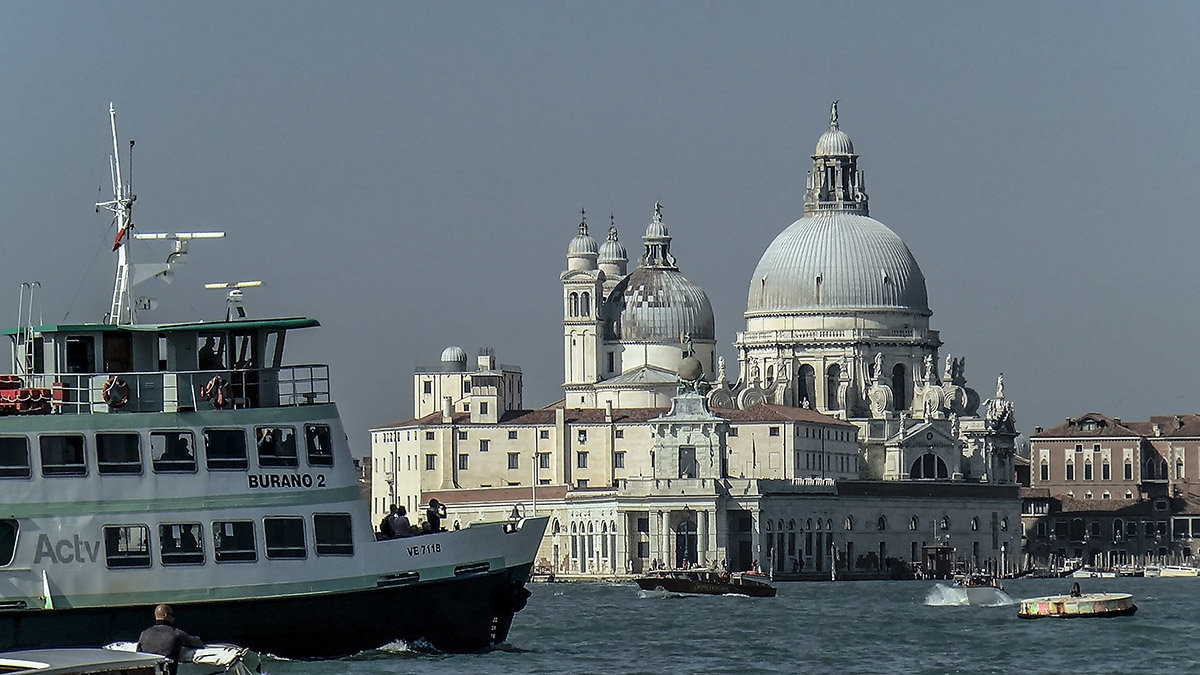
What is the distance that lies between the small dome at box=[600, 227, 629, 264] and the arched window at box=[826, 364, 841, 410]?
17856 mm

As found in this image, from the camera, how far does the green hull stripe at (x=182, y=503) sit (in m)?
43.0

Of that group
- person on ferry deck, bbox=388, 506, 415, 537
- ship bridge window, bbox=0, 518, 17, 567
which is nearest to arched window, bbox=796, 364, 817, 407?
person on ferry deck, bbox=388, 506, 415, 537

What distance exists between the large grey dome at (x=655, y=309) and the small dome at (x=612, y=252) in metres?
Answer: 4.77

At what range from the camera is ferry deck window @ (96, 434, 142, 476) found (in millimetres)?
43594

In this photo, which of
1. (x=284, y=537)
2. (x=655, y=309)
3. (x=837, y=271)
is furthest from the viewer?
(x=655, y=309)

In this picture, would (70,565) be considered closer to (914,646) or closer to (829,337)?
(914,646)

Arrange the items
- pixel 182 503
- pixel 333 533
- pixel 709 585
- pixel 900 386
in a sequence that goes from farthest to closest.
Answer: pixel 900 386
pixel 709 585
pixel 333 533
pixel 182 503

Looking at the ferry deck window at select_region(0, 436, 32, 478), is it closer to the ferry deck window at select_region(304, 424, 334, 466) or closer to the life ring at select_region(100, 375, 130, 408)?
the life ring at select_region(100, 375, 130, 408)

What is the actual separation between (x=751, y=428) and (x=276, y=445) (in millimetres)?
107398

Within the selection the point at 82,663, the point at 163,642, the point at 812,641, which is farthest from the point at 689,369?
the point at 82,663

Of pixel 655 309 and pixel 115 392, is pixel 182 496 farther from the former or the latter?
pixel 655 309

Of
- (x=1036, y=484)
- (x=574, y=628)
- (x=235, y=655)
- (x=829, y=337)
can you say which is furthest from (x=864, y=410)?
(x=235, y=655)

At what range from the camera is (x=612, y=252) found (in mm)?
175625

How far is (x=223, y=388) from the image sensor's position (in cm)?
4497
